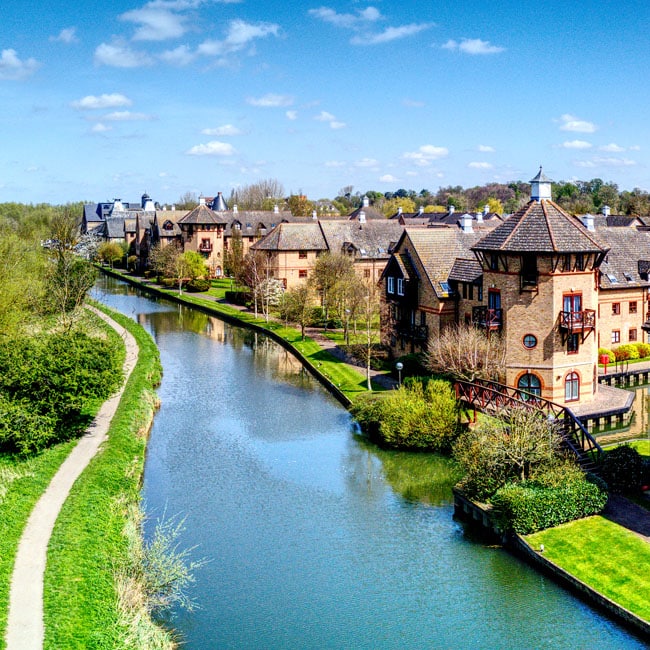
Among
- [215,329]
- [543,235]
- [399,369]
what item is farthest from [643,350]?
[215,329]

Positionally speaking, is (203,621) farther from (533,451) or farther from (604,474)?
(604,474)

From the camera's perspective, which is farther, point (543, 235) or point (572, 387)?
point (572, 387)

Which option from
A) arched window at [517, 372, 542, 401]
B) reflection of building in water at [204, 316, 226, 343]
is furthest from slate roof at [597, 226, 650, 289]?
reflection of building in water at [204, 316, 226, 343]

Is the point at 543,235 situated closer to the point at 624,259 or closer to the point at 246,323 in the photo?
the point at 624,259

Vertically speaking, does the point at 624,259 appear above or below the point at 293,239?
below

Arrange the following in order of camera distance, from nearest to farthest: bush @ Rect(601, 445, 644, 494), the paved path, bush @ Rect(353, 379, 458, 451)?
the paved path < bush @ Rect(601, 445, 644, 494) < bush @ Rect(353, 379, 458, 451)

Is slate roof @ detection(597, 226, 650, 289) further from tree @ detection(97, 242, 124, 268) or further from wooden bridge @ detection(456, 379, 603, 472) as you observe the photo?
tree @ detection(97, 242, 124, 268)

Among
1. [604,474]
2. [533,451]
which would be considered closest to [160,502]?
[533,451]
